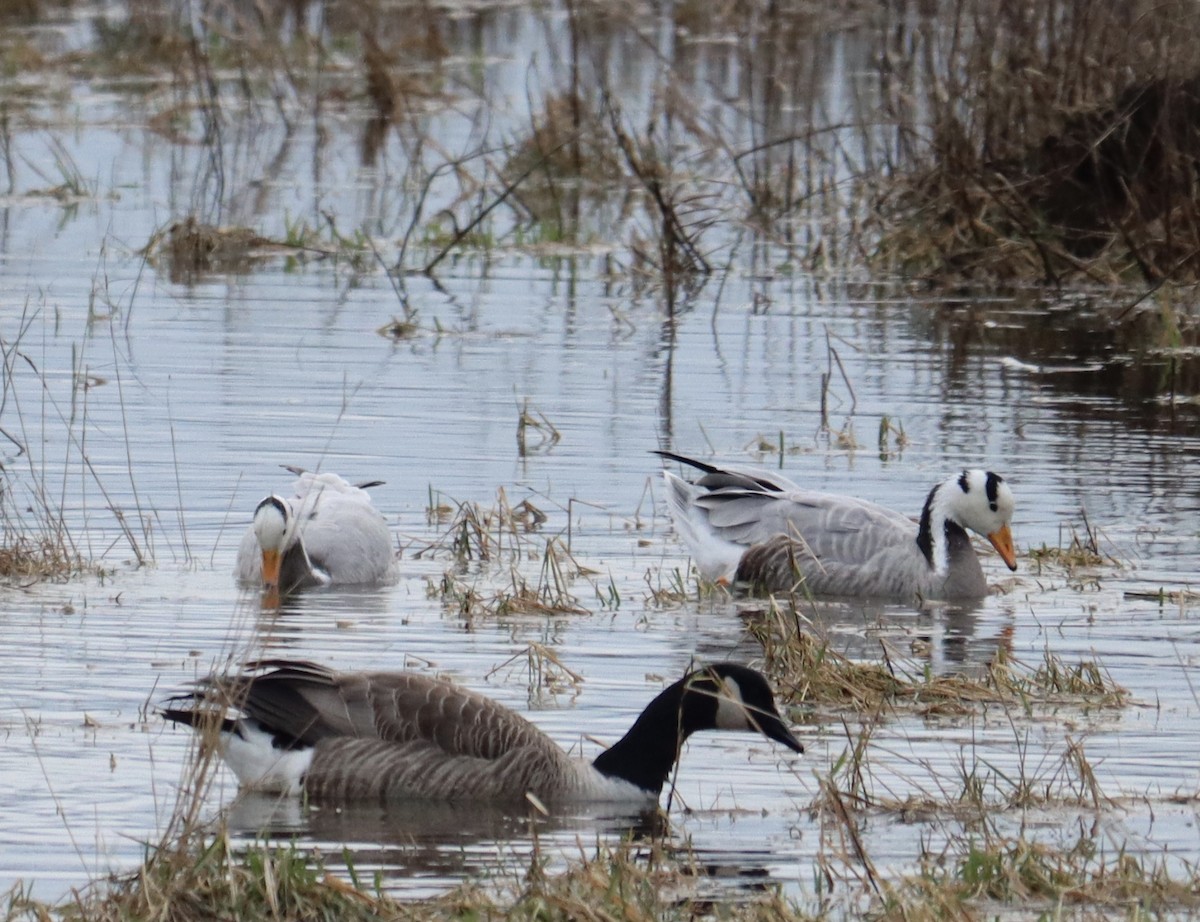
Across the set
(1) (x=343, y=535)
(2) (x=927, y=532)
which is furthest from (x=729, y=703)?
(2) (x=927, y=532)

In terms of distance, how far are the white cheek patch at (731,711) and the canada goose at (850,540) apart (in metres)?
3.35

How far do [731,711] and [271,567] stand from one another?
3.39 metres

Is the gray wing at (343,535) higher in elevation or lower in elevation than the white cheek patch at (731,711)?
lower

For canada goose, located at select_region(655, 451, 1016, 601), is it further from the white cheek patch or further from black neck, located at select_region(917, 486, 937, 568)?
the white cheek patch

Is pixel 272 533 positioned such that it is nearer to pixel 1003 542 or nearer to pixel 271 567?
pixel 271 567

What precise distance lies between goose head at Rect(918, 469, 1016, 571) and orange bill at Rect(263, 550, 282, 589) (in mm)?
2812

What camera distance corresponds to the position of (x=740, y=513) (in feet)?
35.5

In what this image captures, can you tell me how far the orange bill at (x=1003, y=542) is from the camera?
34.6 feet

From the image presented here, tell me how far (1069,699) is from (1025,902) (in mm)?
2374

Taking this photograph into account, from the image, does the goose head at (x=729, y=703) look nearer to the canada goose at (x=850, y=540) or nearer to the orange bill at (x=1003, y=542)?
the canada goose at (x=850, y=540)

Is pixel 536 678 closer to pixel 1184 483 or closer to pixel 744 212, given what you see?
pixel 1184 483

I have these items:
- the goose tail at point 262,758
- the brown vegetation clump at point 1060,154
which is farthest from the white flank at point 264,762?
the brown vegetation clump at point 1060,154

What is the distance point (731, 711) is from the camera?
7.12m

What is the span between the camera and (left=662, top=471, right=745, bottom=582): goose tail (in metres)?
10.6
